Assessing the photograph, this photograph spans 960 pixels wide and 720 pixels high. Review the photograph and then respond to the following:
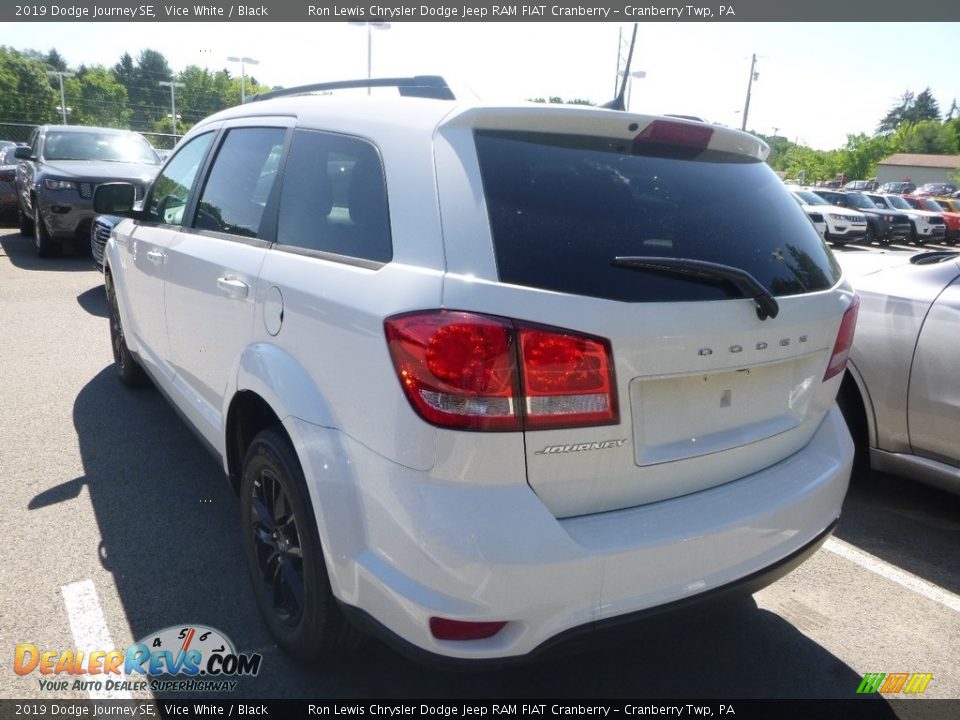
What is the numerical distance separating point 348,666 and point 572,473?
1188 millimetres

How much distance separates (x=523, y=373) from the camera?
1717 millimetres

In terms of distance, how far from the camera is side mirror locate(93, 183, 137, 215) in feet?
13.6

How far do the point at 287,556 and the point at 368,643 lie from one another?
0.39 m

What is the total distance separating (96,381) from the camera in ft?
17.4

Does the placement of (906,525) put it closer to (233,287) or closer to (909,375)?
(909,375)

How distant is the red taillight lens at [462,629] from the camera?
1.76m

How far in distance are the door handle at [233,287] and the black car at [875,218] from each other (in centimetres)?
2377

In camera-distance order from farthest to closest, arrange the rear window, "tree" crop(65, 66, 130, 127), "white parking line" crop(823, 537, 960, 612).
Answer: "tree" crop(65, 66, 130, 127), "white parking line" crop(823, 537, 960, 612), the rear window

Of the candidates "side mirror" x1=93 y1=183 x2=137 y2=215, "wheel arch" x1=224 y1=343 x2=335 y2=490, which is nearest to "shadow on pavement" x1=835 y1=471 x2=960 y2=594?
"wheel arch" x1=224 y1=343 x2=335 y2=490

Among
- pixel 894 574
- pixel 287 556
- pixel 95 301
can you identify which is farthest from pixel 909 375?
pixel 95 301

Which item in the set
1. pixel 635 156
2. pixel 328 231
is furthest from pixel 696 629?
pixel 328 231

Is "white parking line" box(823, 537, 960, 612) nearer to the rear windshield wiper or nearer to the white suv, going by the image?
the white suv

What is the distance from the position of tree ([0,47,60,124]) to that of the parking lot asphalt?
246 ft

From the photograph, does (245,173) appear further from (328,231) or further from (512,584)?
(512,584)
